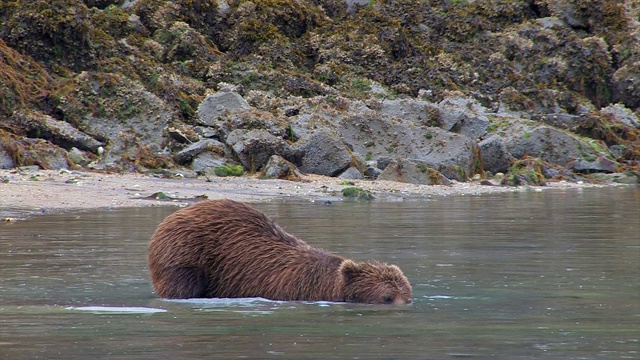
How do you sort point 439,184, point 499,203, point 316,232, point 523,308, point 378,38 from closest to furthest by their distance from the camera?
point 523,308 → point 316,232 → point 499,203 → point 439,184 → point 378,38

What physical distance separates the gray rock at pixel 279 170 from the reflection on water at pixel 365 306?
26.3 feet

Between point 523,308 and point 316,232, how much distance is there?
609 cm

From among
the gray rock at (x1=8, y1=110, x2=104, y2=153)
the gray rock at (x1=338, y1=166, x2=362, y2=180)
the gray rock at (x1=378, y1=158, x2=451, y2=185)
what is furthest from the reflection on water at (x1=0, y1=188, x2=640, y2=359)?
the gray rock at (x1=8, y1=110, x2=104, y2=153)

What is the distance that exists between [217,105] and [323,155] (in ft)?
13.9

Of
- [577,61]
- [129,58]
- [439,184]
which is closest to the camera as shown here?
[439,184]

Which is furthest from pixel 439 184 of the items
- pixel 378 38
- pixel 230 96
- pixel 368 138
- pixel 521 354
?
pixel 521 354

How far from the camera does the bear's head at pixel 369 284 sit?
9312mm

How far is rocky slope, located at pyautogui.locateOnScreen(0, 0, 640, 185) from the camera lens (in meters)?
26.7

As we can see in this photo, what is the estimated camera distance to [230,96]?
97.9 ft

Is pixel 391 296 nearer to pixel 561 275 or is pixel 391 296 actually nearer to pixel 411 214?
pixel 561 275

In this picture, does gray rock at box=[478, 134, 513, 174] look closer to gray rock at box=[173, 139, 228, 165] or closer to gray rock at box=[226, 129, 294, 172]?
gray rock at box=[226, 129, 294, 172]

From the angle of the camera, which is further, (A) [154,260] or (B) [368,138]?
(B) [368,138]

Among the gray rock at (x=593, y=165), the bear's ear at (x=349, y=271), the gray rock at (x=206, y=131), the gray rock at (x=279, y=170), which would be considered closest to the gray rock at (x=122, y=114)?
the gray rock at (x=206, y=131)

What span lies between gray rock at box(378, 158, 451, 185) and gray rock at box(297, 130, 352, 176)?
1.03 metres
